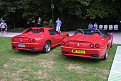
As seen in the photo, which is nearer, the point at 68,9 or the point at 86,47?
the point at 86,47

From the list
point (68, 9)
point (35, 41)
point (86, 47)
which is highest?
point (68, 9)

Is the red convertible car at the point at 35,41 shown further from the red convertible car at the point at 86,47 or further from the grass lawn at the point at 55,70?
the red convertible car at the point at 86,47

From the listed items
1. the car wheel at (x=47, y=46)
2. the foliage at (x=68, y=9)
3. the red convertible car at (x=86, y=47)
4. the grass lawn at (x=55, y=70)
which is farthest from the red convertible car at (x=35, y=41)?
the foliage at (x=68, y=9)

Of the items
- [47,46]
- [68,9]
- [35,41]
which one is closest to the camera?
[35,41]

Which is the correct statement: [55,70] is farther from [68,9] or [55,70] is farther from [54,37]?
[68,9]

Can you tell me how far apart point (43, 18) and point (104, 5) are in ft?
38.9

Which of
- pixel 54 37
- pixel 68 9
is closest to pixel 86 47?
pixel 54 37

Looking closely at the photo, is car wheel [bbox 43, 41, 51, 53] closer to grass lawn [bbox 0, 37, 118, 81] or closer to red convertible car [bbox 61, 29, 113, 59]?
grass lawn [bbox 0, 37, 118, 81]

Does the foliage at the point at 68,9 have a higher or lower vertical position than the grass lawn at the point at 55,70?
higher

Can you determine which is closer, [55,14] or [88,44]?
[88,44]

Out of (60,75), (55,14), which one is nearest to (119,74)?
(60,75)

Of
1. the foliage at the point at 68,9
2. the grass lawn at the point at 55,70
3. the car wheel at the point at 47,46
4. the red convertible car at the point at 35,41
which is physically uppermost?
the foliage at the point at 68,9

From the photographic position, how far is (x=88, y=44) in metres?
4.84

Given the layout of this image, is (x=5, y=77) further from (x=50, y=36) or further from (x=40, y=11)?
(x=40, y=11)
